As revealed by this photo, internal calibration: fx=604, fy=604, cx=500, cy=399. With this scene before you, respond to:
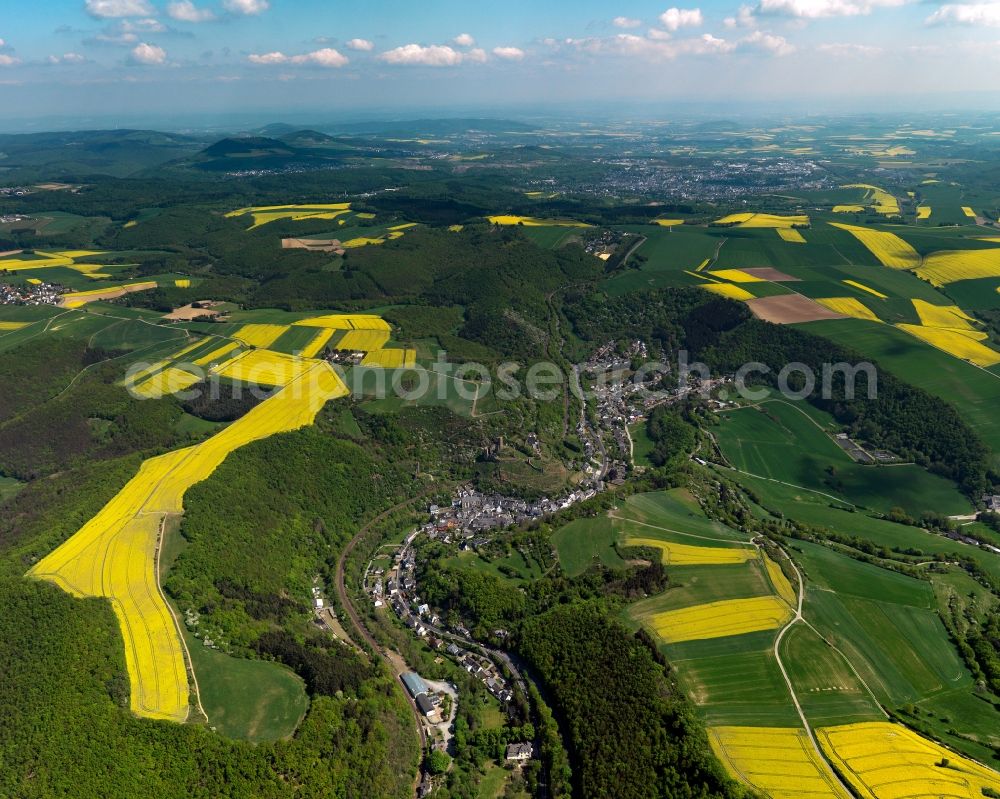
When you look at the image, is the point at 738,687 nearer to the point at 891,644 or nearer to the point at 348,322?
the point at 891,644

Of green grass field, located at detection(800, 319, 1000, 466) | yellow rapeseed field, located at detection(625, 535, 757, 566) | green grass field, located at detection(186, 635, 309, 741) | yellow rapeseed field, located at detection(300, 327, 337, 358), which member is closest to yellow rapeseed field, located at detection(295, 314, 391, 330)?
yellow rapeseed field, located at detection(300, 327, 337, 358)

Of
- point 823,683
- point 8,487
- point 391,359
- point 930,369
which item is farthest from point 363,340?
point 930,369

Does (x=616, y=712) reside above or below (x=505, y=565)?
below

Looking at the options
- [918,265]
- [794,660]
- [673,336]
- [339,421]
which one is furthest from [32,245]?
[918,265]

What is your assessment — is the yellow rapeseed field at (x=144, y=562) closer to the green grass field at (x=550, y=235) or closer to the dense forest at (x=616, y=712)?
the dense forest at (x=616, y=712)

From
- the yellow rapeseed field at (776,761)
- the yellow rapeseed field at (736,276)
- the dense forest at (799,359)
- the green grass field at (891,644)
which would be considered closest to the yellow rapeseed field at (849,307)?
the yellow rapeseed field at (736,276)

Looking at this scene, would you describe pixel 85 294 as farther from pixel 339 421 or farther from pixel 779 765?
pixel 779 765

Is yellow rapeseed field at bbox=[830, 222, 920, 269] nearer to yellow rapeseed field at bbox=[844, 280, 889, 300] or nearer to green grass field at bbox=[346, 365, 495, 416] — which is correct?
yellow rapeseed field at bbox=[844, 280, 889, 300]
